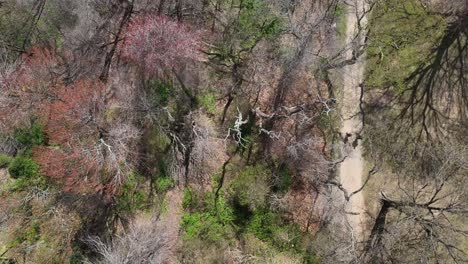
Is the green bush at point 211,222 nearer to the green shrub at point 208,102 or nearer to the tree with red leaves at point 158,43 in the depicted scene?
the green shrub at point 208,102

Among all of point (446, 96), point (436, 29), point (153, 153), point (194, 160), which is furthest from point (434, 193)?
point (153, 153)

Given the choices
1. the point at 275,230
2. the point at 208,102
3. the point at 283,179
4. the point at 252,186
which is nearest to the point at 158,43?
the point at 208,102

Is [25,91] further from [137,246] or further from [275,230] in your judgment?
[275,230]

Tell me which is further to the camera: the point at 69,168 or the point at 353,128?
the point at 353,128

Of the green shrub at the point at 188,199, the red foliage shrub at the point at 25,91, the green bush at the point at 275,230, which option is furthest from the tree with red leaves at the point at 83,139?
the green bush at the point at 275,230

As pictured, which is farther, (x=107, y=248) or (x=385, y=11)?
(x=385, y=11)

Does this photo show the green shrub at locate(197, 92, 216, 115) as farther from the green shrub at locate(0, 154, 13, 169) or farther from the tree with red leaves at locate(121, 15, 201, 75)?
the green shrub at locate(0, 154, 13, 169)

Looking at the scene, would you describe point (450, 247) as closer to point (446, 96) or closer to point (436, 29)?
point (446, 96)
